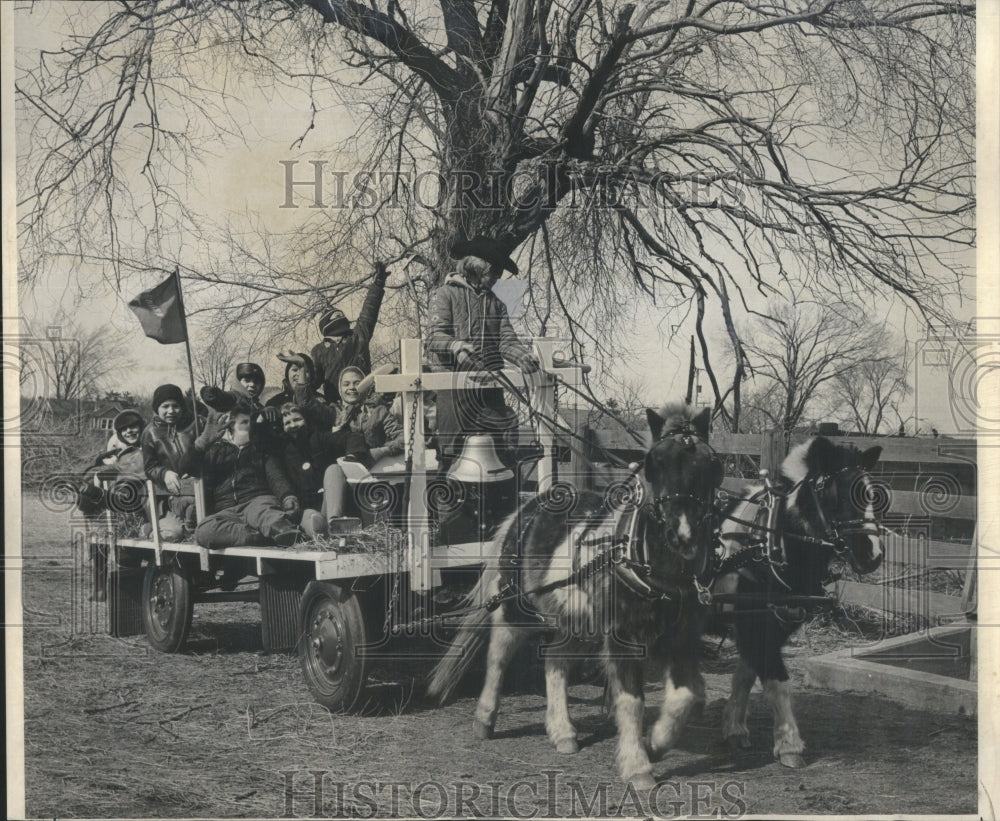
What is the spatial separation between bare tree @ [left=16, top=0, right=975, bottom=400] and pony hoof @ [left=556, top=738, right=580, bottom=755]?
2.11m

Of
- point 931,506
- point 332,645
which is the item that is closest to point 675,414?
point 931,506

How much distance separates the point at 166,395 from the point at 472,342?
67.6 inches

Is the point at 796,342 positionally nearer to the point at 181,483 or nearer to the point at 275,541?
the point at 275,541

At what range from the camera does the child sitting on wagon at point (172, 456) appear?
202 inches

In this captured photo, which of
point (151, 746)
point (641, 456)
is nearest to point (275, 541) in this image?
point (151, 746)

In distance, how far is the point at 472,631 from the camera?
5.12 meters

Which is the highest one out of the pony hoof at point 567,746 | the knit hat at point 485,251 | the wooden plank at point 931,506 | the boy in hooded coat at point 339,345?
the knit hat at point 485,251

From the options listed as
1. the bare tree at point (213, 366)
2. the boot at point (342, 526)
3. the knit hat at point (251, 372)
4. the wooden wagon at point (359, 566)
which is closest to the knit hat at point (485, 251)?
the wooden wagon at point (359, 566)

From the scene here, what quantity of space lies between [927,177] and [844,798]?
351cm

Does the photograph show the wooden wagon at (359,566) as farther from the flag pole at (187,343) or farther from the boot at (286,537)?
the flag pole at (187,343)

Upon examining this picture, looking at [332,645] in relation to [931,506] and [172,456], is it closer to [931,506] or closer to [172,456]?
[172,456]

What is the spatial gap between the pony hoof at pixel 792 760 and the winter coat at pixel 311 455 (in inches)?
112

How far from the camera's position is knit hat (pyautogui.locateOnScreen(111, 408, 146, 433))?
17.0 ft

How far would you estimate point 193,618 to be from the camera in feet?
17.7
